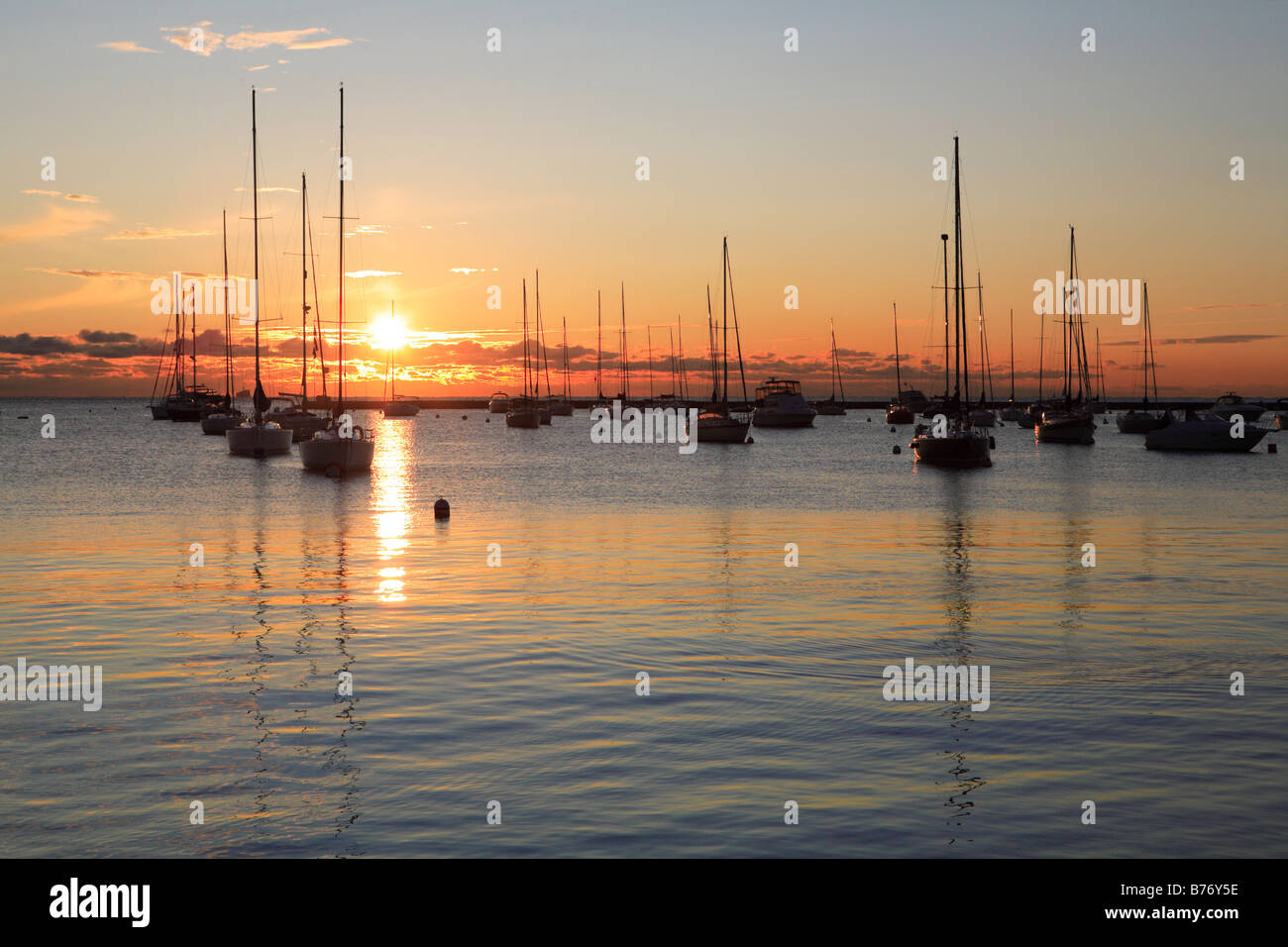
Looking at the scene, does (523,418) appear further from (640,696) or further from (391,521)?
(640,696)

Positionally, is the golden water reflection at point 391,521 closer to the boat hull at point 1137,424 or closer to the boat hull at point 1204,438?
the boat hull at point 1204,438

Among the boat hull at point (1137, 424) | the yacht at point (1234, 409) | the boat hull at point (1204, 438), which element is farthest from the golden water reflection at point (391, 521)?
the yacht at point (1234, 409)

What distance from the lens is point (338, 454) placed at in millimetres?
63969

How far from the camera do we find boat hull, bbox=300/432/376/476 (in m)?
63.9

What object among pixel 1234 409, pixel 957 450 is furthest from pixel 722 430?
pixel 1234 409

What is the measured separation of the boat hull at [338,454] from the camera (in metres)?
63.9

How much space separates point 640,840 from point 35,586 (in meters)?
21.0

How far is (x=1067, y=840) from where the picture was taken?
10.4m

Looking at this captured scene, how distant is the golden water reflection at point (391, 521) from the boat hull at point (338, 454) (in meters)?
1.76

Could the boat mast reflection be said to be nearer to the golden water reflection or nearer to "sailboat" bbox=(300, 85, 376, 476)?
the golden water reflection

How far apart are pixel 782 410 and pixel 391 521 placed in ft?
403

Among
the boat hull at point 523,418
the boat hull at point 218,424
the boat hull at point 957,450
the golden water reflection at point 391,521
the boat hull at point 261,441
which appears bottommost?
the golden water reflection at point 391,521
